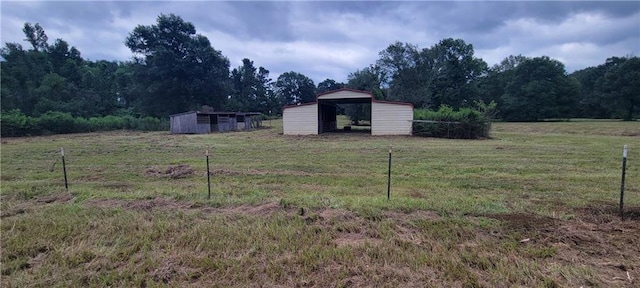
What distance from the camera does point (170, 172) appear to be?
779 centimetres

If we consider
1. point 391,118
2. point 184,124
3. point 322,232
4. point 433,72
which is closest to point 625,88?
point 433,72

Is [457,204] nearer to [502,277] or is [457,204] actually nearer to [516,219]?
[516,219]

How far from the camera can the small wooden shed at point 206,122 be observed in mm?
28281

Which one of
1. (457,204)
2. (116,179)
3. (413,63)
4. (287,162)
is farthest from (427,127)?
(413,63)

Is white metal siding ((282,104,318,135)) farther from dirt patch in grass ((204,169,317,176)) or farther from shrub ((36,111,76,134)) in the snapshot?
shrub ((36,111,76,134))

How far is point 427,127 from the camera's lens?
68.5 feet

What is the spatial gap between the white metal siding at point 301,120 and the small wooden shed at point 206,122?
946 cm

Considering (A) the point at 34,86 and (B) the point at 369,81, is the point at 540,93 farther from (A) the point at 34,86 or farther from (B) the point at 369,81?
(A) the point at 34,86

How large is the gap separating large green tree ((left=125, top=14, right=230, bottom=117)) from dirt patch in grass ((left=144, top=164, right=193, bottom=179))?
34.7 m

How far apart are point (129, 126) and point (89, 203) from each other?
33.8 meters

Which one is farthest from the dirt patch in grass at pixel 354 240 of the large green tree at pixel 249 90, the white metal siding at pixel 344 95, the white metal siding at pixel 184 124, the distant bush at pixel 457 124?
the large green tree at pixel 249 90

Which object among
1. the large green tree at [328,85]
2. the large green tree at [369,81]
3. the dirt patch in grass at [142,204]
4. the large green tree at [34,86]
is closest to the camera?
the dirt patch in grass at [142,204]

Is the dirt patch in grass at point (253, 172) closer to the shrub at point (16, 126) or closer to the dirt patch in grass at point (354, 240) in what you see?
the dirt patch in grass at point (354, 240)

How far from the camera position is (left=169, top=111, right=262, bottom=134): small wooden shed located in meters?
28.3
